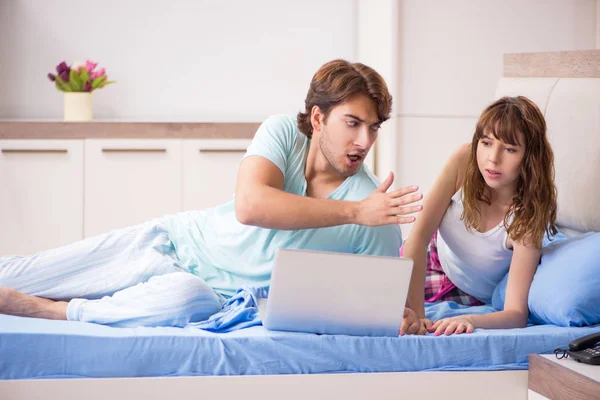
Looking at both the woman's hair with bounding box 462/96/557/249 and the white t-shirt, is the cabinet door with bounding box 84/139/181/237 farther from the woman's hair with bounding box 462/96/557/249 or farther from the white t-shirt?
the woman's hair with bounding box 462/96/557/249

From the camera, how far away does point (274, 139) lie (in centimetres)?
226

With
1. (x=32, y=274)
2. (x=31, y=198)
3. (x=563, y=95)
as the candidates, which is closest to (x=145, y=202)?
(x=31, y=198)

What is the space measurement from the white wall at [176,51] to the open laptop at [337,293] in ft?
9.04

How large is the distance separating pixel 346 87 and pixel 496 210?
0.62 m

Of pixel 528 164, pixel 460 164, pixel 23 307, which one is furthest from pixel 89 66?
pixel 528 164

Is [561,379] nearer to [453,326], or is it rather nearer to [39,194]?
[453,326]

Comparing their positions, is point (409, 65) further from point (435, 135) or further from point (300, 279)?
point (300, 279)

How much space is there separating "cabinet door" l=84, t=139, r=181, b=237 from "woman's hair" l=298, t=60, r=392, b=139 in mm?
1929

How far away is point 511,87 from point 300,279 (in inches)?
62.5

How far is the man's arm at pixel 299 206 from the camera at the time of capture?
1.90 metres

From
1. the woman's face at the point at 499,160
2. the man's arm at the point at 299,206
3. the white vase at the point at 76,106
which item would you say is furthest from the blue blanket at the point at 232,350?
the white vase at the point at 76,106

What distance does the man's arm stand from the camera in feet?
6.22

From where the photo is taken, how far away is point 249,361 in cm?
184

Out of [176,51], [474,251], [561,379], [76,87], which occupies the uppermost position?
[176,51]
